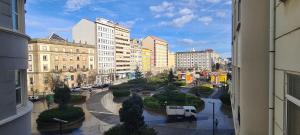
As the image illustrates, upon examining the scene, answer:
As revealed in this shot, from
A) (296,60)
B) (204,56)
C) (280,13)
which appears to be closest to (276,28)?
(280,13)

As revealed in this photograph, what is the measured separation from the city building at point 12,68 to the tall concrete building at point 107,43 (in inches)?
3111

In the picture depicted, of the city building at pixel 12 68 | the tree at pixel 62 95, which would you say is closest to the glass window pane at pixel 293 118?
the city building at pixel 12 68

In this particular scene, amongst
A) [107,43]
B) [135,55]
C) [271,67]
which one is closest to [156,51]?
[135,55]

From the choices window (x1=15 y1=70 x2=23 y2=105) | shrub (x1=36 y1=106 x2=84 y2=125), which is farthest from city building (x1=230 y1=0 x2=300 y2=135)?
shrub (x1=36 y1=106 x2=84 y2=125)

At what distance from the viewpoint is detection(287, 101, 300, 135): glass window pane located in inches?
111

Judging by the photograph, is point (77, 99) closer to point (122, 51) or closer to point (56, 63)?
point (56, 63)

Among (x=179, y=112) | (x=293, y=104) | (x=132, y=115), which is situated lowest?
(x=179, y=112)

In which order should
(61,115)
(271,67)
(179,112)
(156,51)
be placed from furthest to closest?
(156,51) < (179,112) < (61,115) < (271,67)

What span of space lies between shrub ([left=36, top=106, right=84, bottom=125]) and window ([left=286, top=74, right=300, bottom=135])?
30909mm

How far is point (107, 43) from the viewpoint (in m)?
94.6

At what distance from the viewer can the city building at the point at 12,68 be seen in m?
6.15

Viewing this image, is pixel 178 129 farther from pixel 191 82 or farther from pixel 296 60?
pixel 191 82

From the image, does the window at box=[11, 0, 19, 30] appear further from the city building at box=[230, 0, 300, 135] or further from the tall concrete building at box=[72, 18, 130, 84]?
the tall concrete building at box=[72, 18, 130, 84]

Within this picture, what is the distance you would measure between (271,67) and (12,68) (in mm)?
5642
